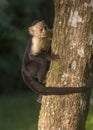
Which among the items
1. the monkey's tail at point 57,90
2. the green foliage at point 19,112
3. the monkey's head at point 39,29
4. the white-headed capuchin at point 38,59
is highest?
the monkey's head at point 39,29

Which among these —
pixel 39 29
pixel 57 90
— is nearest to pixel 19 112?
pixel 39 29

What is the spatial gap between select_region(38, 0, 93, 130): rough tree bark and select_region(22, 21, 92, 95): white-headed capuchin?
0.41 ft

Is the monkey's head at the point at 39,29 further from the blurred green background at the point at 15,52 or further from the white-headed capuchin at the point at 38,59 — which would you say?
the blurred green background at the point at 15,52

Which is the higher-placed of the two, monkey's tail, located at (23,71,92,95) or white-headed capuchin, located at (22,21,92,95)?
white-headed capuchin, located at (22,21,92,95)

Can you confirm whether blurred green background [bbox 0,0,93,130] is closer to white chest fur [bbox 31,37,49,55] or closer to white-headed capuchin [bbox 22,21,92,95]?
white-headed capuchin [bbox 22,21,92,95]

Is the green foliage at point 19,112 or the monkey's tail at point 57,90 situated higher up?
the monkey's tail at point 57,90

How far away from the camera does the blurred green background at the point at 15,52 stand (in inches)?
514

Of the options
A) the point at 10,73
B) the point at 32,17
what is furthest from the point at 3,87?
the point at 32,17

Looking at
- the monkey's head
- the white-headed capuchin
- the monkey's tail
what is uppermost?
the monkey's head

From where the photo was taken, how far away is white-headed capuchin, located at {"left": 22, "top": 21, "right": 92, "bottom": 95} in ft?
17.6

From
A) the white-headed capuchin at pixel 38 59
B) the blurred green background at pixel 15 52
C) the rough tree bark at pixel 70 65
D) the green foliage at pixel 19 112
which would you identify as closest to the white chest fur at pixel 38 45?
the white-headed capuchin at pixel 38 59

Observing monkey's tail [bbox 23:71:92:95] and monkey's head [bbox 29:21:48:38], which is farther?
monkey's head [bbox 29:21:48:38]

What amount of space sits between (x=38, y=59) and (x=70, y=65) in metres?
0.51

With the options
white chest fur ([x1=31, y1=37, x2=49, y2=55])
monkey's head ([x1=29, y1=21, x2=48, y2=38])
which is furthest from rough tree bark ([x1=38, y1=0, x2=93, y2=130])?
monkey's head ([x1=29, y1=21, x2=48, y2=38])
